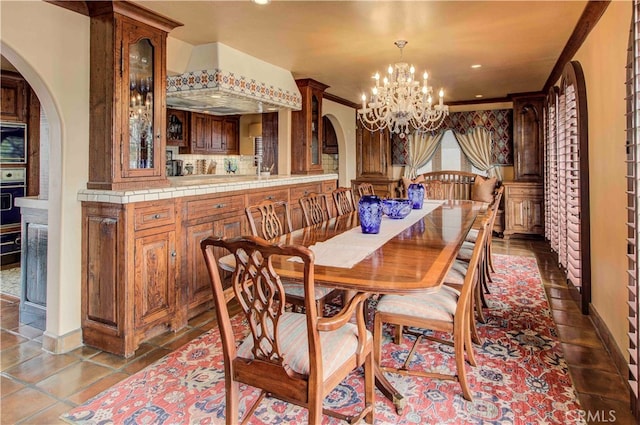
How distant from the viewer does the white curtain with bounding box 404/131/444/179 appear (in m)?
7.87

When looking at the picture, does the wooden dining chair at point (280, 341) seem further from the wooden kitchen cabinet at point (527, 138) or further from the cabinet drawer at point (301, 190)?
the wooden kitchen cabinet at point (527, 138)

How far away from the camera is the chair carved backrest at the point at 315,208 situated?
3170 mm

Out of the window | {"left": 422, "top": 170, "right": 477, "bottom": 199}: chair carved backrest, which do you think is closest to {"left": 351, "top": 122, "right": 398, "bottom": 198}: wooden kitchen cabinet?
{"left": 422, "top": 170, "right": 477, "bottom": 199}: chair carved backrest

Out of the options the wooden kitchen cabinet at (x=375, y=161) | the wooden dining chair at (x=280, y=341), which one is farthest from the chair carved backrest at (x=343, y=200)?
the wooden kitchen cabinet at (x=375, y=161)

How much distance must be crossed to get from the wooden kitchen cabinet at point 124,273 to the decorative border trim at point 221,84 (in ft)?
4.84

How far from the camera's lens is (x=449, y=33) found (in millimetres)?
3514

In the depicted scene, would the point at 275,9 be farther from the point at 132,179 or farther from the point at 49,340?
the point at 49,340

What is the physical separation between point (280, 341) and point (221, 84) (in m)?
2.94

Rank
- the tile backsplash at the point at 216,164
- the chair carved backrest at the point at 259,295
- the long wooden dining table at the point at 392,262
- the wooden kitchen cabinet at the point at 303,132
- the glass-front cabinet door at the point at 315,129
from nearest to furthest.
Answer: the chair carved backrest at the point at 259,295 → the long wooden dining table at the point at 392,262 → the wooden kitchen cabinet at the point at 303,132 → the glass-front cabinet door at the point at 315,129 → the tile backsplash at the point at 216,164

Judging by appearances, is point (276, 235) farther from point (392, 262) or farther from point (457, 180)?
point (457, 180)

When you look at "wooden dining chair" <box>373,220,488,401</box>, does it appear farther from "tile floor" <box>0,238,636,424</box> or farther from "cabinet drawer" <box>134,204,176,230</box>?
"cabinet drawer" <box>134,204,176,230</box>

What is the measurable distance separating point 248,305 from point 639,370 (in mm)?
1707

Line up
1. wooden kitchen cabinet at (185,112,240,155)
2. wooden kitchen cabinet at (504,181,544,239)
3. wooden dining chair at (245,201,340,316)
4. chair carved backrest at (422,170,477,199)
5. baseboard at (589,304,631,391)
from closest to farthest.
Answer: baseboard at (589,304,631,391), wooden dining chair at (245,201,340,316), wooden kitchen cabinet at (504,181,544,239), wooden kitchen cabinet at (185,112,240,155), chair carved backrest at (422,170,477,199)

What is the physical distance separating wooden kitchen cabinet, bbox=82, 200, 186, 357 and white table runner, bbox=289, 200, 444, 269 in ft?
4.12
